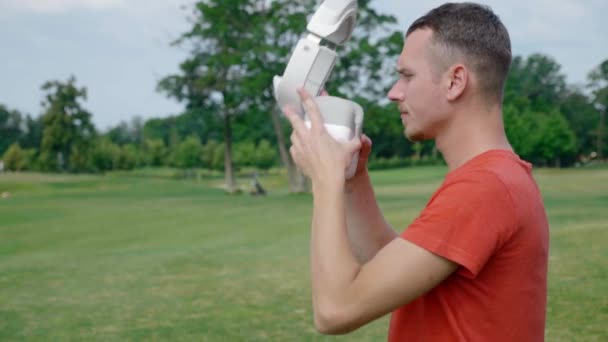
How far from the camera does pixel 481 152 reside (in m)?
1.86

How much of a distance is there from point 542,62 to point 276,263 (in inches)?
3610

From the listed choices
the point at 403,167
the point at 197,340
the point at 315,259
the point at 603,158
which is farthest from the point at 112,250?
the point at 603,158

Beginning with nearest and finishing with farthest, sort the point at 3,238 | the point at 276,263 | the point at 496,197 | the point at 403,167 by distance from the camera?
the point at 496,197 < the point at 276,263 < the point at 3,238 < the point at 403,167

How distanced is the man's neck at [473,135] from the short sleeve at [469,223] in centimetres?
19

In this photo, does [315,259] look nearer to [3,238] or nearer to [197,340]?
[197,340]

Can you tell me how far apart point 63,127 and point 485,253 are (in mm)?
75871

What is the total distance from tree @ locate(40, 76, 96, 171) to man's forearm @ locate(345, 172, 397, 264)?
74431 millimetres

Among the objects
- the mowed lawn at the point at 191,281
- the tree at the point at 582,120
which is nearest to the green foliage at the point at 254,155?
the tree at the point at 582,120

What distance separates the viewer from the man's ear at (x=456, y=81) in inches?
70.9

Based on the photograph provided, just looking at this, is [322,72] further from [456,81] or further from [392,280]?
[392,280]

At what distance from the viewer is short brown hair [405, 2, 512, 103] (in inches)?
70.8

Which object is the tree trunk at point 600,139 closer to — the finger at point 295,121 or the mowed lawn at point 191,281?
the mowed lawn at point 191,281

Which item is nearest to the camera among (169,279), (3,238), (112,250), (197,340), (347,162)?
(347,162)

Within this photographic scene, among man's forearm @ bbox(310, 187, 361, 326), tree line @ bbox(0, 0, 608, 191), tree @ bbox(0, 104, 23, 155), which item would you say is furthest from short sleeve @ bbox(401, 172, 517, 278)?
tree @ bbox(0, 104, 23, 155)
